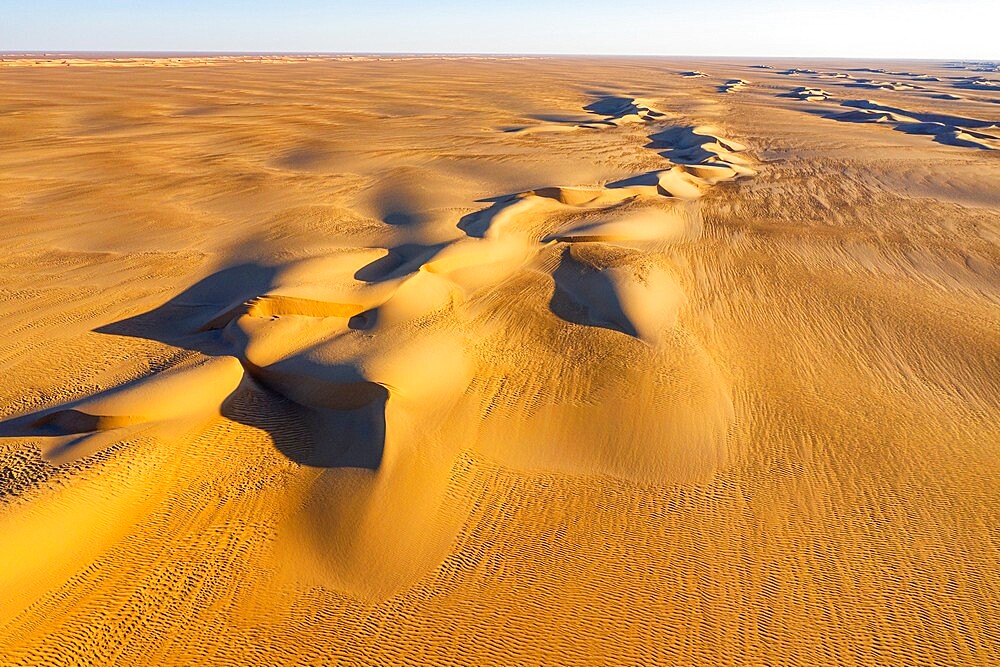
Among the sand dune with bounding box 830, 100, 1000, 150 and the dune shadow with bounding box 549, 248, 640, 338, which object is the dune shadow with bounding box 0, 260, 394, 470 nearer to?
the dune shadow with bounding box 549, 248, 640, 338

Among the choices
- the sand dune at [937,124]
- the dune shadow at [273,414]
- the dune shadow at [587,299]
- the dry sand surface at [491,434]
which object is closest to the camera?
the dry sand surface at [491,434]

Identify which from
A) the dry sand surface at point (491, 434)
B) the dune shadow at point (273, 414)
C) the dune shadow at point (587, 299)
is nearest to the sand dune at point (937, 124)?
the dry sand surface at point (491, 434)

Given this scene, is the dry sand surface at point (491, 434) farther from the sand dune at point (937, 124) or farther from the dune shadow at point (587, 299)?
Result: the sand dune at point (937, 124)

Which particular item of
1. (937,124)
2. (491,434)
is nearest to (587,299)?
(491,434)

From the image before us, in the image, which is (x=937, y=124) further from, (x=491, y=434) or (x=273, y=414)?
(x=273, y=414)

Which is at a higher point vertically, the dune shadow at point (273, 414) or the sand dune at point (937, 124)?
the sand dune at point (937, 124)

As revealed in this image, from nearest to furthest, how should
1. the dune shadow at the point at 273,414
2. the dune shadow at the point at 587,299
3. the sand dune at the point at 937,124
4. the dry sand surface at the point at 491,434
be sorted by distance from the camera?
the dry sand surface at the point at 491,434 < the dune shadow at the point at 273,414 < the dune shadow at the point at 587,299 < the sand dune at the point at 937,124

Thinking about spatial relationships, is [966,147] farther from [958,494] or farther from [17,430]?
[17,430]

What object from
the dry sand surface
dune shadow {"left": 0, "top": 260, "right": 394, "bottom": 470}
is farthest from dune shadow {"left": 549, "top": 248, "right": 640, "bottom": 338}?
dune shadow {"left": 0, "top": 260, "right": 394, "bottom": 470}

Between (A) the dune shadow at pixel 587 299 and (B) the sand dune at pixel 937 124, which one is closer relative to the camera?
(A) the dune shadow at pixel 587 299

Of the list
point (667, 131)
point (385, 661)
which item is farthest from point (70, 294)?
point (667, 131)
